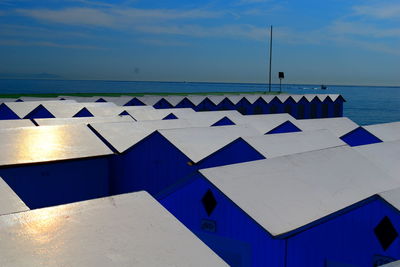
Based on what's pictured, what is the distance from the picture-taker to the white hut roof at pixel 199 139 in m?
18.2

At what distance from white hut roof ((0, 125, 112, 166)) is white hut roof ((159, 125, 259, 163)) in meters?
3.05

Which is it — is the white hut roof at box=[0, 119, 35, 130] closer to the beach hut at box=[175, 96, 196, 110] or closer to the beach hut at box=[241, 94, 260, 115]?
the beach hut at box=[175, 96, 196, 110]

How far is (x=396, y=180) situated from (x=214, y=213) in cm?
594

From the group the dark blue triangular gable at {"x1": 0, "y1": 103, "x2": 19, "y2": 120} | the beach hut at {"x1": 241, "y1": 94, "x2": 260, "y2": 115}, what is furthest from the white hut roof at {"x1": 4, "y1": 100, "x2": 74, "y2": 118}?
the beach hut at {"x1": 241, "y1": 94, "x2": 260, "y2": 115}

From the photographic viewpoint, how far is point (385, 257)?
30.7ft

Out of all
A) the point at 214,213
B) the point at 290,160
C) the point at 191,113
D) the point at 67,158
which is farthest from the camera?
the point at 191,113

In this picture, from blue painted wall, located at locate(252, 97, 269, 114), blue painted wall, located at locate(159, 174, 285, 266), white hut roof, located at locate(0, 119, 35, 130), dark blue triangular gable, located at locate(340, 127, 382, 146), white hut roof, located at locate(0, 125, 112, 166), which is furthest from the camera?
blue painted wall, located at locate(252, 97, 269, 114)

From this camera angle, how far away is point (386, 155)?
16.0 meters

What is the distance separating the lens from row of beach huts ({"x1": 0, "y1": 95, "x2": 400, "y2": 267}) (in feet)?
22.4

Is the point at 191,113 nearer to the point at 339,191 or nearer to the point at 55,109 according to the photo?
the point at 55,109

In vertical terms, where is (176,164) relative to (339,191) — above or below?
below

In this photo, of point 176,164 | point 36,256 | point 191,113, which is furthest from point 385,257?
point 191,113

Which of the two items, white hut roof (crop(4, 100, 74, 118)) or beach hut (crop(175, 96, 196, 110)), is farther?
beach hut (crop(175, 96, 196, 110))

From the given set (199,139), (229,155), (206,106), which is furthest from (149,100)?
(229,155)
